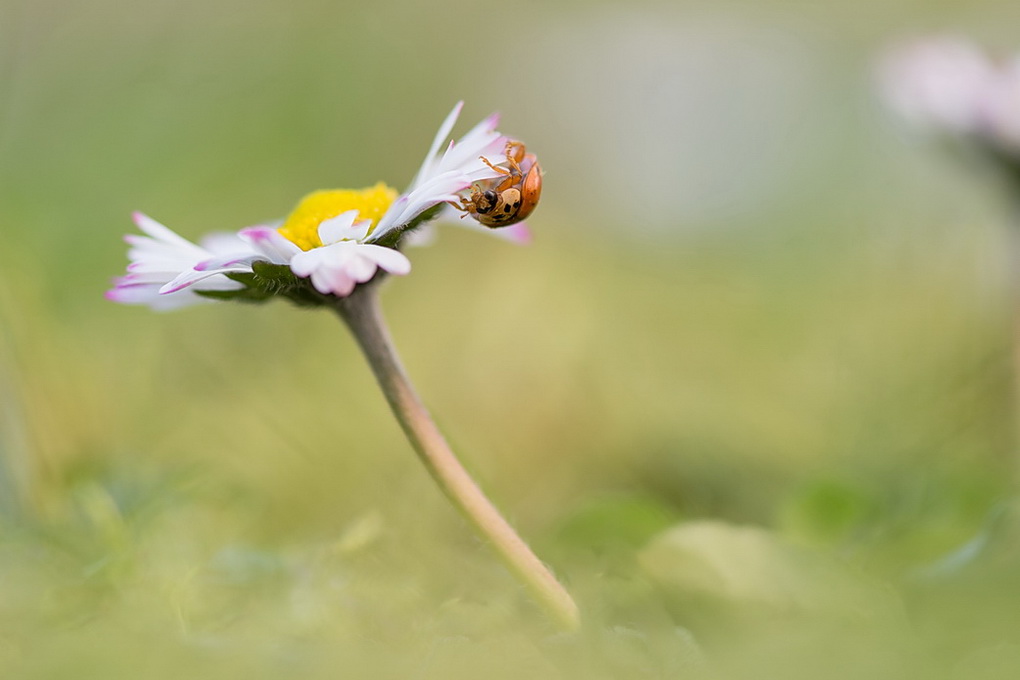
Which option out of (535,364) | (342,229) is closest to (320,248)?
(342,229)

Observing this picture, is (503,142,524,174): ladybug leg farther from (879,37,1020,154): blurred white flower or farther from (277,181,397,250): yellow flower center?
(879,37,1020,154): blurred white flower

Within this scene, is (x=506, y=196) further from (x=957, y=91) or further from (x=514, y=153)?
(x=957, y=91)

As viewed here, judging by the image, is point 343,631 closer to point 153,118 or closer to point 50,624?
point 50,624

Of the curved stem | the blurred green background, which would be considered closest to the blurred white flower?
the blurred green background

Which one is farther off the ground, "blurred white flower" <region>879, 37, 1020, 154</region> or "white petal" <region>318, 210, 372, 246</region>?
"blurred white flower" <region>879, 37, 1020, 154</region>

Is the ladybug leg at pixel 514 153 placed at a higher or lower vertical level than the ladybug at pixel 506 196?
higher

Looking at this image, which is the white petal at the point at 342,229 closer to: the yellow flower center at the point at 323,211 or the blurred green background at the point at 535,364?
the yellow flower center at the point at 323,211

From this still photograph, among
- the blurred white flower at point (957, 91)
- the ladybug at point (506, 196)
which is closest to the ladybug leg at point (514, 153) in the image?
the ladybug at point (506, 196)
